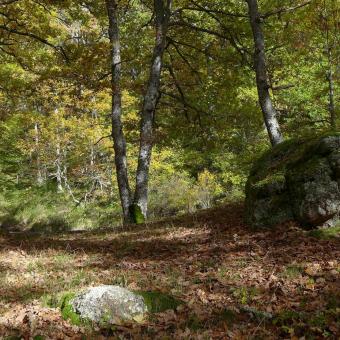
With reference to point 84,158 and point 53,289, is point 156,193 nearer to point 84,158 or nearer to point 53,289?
point 84,158

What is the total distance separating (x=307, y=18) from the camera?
1274 cm

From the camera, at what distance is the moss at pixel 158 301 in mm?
5266

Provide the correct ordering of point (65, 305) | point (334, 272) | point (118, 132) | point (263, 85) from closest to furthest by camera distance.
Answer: point (65, 305) < point (334, 272) < point (263, 85) < point (118, 132)

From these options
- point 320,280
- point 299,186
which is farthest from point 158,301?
point 299,186

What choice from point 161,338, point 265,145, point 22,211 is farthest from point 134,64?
point 161,338

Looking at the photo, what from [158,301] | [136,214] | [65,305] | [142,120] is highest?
[142,120]

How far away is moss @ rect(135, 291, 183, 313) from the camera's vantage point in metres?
5.27

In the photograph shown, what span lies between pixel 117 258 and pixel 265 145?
927cm

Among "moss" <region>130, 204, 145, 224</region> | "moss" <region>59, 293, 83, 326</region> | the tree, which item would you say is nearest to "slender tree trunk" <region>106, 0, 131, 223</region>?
the tree

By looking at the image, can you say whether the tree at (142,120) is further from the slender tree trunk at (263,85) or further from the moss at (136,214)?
the slender tree trunk at (263,85)

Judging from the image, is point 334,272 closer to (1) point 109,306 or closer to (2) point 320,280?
(2) point 320,280

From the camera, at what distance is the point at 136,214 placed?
12969 mm

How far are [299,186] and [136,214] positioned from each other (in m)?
6.24

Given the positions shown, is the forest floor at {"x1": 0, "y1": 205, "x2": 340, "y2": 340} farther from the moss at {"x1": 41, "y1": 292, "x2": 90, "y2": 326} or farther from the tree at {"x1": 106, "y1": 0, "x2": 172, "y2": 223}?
the tree at {"x1": 106, "y1": 0, "x2": 172, "y2": 223}
